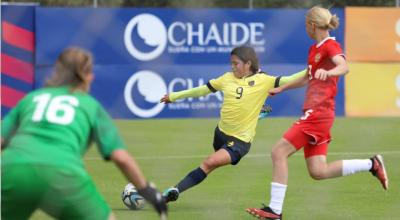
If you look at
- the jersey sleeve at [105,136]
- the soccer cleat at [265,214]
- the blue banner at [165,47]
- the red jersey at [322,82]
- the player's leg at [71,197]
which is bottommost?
the blue banner at [165,47]

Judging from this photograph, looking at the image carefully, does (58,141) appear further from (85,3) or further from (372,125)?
(85,3)

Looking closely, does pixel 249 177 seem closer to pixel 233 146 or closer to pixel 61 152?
pixel 233 146

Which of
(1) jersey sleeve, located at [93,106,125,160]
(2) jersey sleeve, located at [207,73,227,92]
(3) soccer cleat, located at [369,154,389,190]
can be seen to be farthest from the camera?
(2) jersey sleeve, located at [207,73,227,92]

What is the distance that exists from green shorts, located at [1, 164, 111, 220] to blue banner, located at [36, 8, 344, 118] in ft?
41.5

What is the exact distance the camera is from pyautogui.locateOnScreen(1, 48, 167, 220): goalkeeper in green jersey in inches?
197

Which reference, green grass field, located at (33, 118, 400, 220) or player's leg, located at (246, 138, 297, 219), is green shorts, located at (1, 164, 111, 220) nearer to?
player's leg, located at (246, 138, 297, 219)

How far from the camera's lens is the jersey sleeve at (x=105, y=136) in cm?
518

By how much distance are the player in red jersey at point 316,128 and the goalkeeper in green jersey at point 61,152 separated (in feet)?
10.2

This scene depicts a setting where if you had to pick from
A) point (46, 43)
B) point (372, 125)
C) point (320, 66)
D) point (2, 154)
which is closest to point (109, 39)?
point (46, 43)

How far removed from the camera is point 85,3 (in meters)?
21.2

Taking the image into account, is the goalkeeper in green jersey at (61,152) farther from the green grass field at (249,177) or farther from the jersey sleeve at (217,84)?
the jersey sleeve at (217,84)

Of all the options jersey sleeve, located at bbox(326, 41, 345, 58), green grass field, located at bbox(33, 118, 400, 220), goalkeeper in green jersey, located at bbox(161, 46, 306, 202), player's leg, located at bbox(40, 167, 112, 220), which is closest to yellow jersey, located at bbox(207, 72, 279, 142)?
goalkeeper in green jersey, located at bbox(161, 46, 306, 202)

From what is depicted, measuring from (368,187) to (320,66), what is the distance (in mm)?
2479

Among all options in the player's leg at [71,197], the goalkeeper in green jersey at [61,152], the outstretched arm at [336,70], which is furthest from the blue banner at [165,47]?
the player's leg at [71,197]
